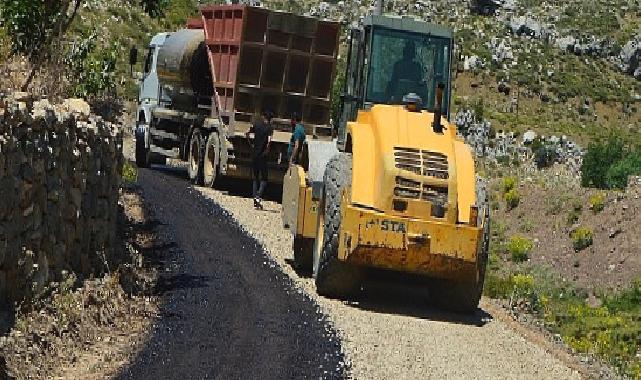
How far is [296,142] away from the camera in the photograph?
1998 centimetres

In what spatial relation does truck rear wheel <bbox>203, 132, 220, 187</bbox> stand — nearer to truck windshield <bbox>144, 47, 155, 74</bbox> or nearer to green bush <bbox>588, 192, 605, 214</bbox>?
truck windshield <bbox>144, 47, 155, 74</bbox>

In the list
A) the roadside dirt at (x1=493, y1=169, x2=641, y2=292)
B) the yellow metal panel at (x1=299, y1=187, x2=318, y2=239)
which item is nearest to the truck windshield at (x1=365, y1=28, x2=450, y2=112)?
the yellow metal panel at (x1=299, y1=187, x2=318, y2=239)

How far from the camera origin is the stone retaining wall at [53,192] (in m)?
10.3

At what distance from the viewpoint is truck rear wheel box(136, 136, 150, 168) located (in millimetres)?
27656

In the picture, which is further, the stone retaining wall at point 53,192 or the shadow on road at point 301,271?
A: the shadow on road at point 301,271

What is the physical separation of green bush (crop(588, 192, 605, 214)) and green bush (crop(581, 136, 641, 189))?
10680mm

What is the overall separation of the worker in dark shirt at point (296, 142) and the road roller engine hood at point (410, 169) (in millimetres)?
3388

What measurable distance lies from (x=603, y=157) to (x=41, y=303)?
42373 millimetres

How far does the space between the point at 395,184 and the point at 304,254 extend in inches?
107

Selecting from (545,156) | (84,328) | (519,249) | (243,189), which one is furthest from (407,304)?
(545,156)

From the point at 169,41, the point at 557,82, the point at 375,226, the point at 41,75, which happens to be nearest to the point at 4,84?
the point at 41,75

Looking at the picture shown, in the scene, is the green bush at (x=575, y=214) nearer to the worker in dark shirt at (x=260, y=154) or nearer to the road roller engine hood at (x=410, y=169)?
the worker in dark shirt at (x=260, y=154)

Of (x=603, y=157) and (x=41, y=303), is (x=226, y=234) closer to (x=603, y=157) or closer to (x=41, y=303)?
(x=41, y=303)

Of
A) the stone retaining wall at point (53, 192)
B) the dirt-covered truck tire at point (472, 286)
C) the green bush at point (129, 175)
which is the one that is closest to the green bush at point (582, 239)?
the green bush at point (129, 175)
